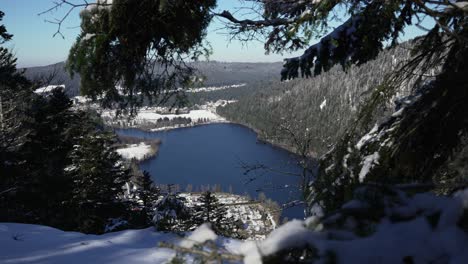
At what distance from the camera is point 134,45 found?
3244mm

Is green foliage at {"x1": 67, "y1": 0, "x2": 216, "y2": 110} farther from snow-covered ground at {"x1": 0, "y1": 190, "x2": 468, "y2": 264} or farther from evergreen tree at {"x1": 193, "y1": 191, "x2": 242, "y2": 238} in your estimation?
snow-covered ground at {"x1": 0, "y1": 190, "x2": 468, "y2": 264}

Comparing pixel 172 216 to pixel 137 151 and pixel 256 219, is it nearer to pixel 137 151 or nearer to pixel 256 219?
pixel 256 219

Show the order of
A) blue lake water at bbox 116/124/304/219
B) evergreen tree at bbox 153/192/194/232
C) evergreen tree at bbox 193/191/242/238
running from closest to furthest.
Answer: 1. evergreen tree at bbox 193/191/242/238
2. evergreen tree at bbox 153/192/194/232
3. blue lake water at bbox 116/124/304/219

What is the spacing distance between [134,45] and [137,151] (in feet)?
296

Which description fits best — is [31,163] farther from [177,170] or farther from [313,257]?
[177,170]

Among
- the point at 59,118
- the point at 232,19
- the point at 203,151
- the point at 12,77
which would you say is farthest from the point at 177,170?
the point at 232,19

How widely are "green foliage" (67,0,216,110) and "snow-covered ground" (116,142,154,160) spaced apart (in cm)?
7961

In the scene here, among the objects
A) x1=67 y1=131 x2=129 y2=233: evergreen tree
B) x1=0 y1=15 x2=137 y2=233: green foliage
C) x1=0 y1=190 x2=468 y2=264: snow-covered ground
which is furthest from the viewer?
x1=67 y1=131 x2=129 y2=233: evergreen tree

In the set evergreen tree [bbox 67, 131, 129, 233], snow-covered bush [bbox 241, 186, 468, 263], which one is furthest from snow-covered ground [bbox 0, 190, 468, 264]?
evergreen tree [bbox 67, 131, 129, 233]

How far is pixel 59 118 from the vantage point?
13406 mm

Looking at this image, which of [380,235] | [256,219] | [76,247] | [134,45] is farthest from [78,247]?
[256,219]

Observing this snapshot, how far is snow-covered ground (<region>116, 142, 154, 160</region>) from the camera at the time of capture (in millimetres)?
82750

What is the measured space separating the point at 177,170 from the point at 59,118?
5461 cm

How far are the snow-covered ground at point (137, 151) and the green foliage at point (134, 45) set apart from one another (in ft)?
261
